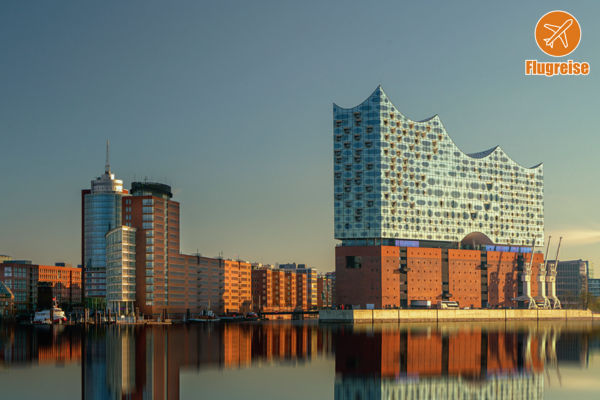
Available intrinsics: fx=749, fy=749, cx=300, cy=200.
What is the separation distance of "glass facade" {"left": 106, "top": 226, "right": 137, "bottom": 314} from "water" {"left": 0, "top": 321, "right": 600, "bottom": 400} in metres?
68.7

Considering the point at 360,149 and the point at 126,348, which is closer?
the point at 126,348

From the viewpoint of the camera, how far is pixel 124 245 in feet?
577

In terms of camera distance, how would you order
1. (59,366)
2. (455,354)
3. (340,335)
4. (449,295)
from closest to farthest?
1. (59,366)
2. (455,354)
3. (340,335)
4. (449,295)

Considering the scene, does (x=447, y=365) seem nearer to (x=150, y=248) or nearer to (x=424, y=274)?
(x=424, y=274)

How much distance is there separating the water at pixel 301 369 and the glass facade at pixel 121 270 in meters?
68.7

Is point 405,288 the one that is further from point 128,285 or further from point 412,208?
point 128,285

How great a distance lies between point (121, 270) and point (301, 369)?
367 feet

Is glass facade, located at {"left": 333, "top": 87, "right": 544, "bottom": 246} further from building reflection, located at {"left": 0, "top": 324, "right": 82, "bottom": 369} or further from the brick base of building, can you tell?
building reflection, located at {"left": 0, "top": 324, "right": 82, "bottom": 369}

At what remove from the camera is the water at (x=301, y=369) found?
186ft

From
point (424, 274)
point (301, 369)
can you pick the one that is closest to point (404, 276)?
point (424, 274)

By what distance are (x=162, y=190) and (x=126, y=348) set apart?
354ft

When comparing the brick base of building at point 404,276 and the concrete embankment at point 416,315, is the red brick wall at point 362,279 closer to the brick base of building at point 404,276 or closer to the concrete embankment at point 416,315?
the brick base of building at point 404,276

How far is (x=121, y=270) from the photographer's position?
175m

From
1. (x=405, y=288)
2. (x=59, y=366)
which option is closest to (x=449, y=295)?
(x=405, y=288)
